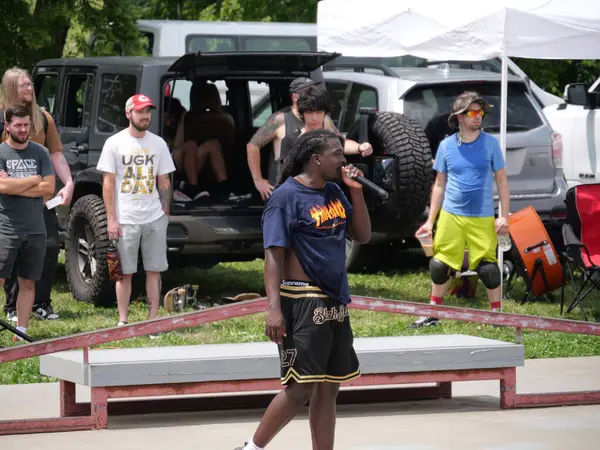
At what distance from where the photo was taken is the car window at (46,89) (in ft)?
39.5

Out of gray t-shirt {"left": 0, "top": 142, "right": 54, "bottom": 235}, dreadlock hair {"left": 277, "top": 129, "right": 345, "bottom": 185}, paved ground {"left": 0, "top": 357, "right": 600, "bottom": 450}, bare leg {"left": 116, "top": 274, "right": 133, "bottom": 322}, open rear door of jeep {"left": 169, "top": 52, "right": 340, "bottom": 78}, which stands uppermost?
open rear door of jeep {"left": 169, "top": 52, "right": 340, "bottom": 78}

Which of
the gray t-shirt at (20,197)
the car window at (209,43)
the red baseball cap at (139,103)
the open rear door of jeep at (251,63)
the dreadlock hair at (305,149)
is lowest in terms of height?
the gray t-shirt at (20,197)

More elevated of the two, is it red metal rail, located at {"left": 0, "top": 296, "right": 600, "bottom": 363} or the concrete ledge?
red metal rail, located at {"left": 0, "top": 296, "right": 600, "bottom": 363}

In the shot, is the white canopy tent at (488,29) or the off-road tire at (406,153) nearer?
the white canopy tent at (488,29)

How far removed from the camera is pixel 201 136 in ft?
37.0

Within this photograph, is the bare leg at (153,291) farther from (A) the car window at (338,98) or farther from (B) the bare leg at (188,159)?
(A) the car window at (338,98)

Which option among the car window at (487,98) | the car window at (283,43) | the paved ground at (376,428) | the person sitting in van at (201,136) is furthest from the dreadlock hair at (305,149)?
the car window at (283,43)

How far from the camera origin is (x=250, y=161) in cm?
1043

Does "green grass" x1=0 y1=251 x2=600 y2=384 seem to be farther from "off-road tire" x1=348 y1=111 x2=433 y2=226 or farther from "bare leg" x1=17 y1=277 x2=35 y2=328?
"off-road tire" x1=348 y1=111 x2=433 y2=226

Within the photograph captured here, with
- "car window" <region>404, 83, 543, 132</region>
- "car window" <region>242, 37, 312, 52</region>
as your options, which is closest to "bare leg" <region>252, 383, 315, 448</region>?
"car window" <region>404, 83, 543, 132</region>

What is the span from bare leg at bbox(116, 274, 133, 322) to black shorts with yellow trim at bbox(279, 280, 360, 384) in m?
4.17

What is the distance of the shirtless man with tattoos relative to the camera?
9.95 meters

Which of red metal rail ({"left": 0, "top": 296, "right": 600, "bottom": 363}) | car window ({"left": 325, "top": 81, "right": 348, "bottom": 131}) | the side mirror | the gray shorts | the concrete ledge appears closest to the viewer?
red metal rail ({"left": 0, "top": 296, "right": 600, "bottom": 363})

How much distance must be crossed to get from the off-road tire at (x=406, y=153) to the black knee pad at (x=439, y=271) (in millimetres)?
1058
